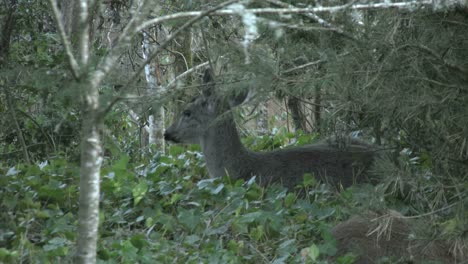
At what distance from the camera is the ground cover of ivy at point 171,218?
18.4ft

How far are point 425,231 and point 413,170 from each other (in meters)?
0.84

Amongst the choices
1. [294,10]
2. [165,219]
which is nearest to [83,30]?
[294,10]

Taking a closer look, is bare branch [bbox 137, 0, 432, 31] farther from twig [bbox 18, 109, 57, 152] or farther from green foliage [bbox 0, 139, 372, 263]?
twig [bbox 18, 109, 57, 152]

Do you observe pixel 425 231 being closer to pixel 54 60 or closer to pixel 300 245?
pixel 300 245

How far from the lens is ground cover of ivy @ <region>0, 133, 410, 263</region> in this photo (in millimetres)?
5602

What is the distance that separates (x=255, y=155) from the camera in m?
8.91

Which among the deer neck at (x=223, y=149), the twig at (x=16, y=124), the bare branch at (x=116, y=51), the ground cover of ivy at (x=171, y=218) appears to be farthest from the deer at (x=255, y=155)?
the bare branch at (x=116, y=51)

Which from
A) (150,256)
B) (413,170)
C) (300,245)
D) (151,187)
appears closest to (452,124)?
(413,170)

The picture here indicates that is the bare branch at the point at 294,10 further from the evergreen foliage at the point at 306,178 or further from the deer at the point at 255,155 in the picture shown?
the deer at the point at 255,155

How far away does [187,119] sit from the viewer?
980 centimetres

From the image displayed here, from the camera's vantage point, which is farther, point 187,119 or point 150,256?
point 187,119

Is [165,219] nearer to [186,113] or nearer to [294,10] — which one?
[294,10]

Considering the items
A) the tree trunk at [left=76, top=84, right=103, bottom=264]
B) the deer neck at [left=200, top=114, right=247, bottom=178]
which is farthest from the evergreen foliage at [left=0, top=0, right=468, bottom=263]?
the deer neck at [left=200, top=114, right=247, bottom=178]

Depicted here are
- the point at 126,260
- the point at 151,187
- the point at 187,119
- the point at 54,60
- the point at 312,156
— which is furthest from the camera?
the point at 187,119
